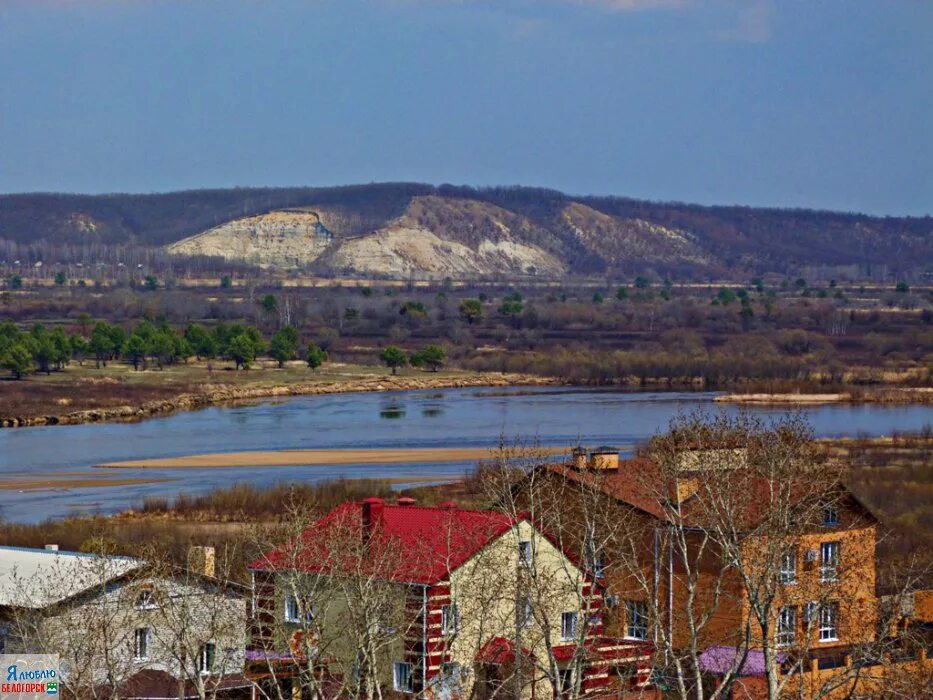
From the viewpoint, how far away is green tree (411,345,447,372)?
10719 cm

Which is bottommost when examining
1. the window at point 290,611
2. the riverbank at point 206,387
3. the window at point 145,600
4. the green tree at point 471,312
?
the riverbank at point 206,387

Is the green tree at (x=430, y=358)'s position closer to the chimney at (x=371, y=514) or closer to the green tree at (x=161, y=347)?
the green tree at (x=161, y=347)

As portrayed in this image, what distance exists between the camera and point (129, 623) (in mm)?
19125

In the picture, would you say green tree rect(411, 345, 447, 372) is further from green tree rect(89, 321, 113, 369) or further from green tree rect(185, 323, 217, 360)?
green tree rect(89, 321, 113, 369)

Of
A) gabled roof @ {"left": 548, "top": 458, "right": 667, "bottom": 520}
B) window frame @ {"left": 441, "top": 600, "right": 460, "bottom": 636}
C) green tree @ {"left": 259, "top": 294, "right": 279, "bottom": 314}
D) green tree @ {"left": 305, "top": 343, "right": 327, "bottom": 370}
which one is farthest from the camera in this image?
green tree @ {"left": 259, "top": 294, "right": 279, "bottom": 314}

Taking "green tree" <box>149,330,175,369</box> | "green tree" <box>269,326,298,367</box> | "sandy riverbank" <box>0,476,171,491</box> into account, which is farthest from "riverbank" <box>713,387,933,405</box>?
"green tree" <box>149,330,175,369</box>

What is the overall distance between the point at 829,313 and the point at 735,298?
3602 centimetres

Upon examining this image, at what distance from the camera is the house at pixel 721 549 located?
1969cm

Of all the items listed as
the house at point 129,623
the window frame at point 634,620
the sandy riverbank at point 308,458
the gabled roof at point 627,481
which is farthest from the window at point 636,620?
the sandy riverbank at point 308,458

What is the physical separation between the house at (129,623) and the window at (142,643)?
0.04ft

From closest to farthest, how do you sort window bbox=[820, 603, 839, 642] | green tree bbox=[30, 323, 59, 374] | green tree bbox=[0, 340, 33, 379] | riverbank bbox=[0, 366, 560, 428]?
1. window bbox=[820, 603, 839, 642]
2. riverbank bbox=[0, 366, 560, 428]
3. green tree bbox=[0, 340, 33, 379]
4. green tree bbox=[30, 323, 59, 374]

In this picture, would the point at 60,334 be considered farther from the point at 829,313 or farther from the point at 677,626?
the point at 677,626

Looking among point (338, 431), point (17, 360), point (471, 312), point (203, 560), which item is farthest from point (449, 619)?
point (471, 312)

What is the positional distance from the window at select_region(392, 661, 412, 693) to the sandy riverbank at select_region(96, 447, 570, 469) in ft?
112
